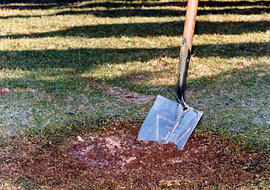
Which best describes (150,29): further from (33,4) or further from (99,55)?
(33,4)

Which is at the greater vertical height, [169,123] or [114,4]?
[114,4]

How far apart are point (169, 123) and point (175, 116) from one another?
3.1 inches

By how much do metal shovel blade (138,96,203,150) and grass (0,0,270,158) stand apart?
1.01 ft

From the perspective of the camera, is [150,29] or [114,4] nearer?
[150,29]

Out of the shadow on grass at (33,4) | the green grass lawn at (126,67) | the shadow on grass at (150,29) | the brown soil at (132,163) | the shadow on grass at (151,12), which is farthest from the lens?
the shadow on grass at (33,4)

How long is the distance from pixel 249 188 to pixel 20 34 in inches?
216

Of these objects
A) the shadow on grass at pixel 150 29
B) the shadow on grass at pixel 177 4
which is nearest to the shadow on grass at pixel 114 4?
the shadow on grass at pixel 177 4

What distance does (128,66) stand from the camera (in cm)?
523

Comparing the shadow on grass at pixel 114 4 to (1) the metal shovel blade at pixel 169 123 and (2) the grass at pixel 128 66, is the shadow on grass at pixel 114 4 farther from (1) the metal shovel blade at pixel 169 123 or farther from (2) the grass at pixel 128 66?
(1) the metal shovel blade at pixel 169 123

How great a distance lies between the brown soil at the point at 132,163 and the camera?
108 inches

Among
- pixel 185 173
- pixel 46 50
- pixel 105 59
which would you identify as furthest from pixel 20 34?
pixel 185 173

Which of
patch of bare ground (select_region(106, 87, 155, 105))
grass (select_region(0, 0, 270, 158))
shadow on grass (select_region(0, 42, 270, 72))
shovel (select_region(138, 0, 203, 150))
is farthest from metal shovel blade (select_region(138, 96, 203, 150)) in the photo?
shadow on grass (select_region(0, 42, 270, 72))

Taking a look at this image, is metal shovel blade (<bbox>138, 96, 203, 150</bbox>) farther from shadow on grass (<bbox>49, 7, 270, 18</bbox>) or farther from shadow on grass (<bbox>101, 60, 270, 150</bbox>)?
shadow on grass (<bbox>49, 7, 270, 18</bbox>)

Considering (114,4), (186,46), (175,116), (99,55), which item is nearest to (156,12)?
(114,4)
